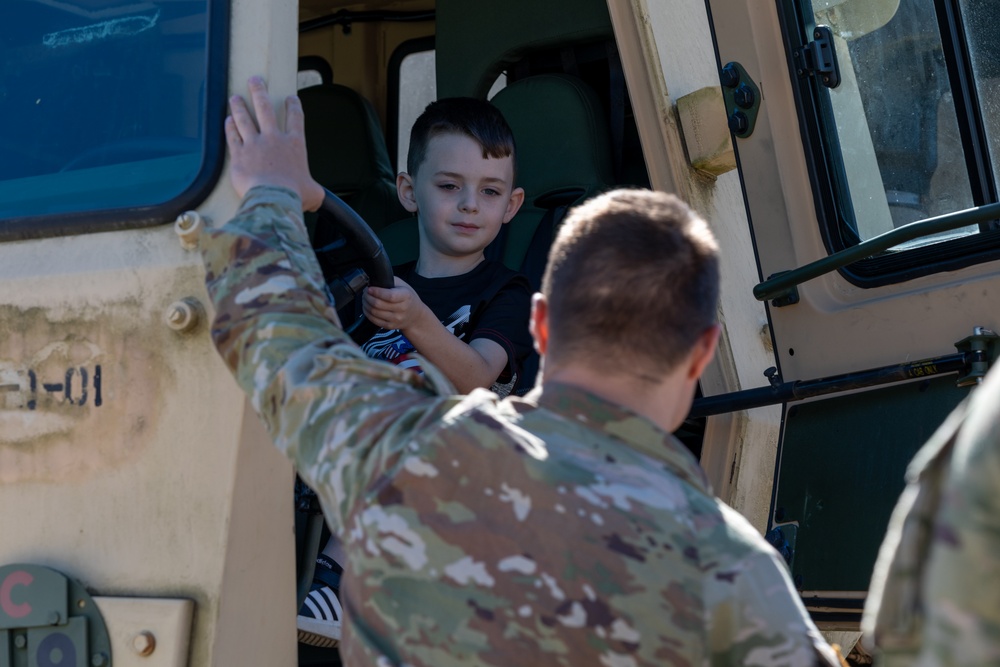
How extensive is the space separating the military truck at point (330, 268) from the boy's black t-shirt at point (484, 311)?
26cm

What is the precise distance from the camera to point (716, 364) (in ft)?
8.55

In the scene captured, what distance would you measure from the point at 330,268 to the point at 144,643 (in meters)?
0.67

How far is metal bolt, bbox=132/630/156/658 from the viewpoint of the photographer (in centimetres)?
169

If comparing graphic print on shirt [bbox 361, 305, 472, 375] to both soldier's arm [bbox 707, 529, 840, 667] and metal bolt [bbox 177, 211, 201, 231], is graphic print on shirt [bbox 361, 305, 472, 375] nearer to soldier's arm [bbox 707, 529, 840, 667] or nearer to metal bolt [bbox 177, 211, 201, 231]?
metal bolt [bbox 177, 211, 201, 231]

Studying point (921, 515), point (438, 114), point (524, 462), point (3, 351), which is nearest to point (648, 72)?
point (438, 114)

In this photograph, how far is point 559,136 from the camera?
3.06 metres

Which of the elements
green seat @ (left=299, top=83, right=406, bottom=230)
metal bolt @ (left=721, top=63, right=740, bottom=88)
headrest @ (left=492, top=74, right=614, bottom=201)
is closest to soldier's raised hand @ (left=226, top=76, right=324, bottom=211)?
metal bolt @ (left=721, top=63, right=740, bottom=88)

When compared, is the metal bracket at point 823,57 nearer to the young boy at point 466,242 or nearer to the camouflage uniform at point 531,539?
the young boy at point 466,242

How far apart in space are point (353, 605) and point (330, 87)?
2897mm

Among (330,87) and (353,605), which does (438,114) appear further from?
(353,605)

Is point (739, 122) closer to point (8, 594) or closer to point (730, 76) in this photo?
point (730, 76)

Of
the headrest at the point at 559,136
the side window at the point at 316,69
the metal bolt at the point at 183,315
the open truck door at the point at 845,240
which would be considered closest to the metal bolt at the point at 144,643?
the metal bolt at the point at 183,315

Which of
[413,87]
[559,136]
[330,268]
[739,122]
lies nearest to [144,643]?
[330,268]

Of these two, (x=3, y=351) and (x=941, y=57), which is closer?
(x=3, y=351)
